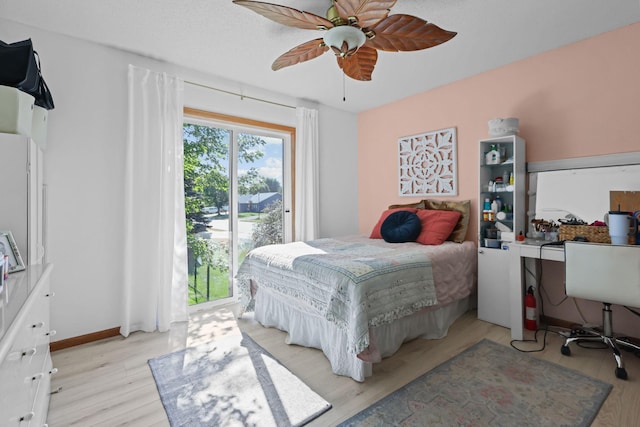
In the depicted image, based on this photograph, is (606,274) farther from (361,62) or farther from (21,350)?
(21,350)

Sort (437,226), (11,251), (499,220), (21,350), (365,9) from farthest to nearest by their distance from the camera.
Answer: (437,226) → (499,220) → (365,9) → (11,251) → (21,350)

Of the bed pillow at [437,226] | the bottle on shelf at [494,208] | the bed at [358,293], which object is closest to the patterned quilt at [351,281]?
the bed at [358,293]

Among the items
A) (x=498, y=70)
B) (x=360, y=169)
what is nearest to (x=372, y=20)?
(x=498, y=70)

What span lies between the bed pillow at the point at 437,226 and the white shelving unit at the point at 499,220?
0.97 ft

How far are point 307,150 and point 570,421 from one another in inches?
134

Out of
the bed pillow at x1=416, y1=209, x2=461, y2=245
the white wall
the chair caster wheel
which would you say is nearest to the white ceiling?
the white wall

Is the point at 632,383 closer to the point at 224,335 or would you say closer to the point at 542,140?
the point at 542,140

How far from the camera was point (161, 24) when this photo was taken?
2.34m

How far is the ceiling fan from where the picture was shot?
5.33 feet

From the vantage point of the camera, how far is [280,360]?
2230mm

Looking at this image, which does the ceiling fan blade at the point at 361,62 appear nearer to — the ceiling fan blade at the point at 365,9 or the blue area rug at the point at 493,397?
the ceiling fan blade at the point at 365,9

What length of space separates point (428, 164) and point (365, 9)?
2.46 metres

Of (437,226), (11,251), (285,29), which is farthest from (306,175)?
(11,251)

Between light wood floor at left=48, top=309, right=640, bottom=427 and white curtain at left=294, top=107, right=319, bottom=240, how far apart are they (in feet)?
4.77
